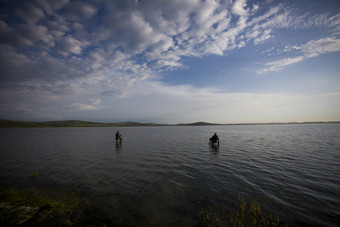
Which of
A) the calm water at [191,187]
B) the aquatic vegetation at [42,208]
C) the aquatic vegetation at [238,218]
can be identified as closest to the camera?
the aquatic vegetation at [42,208]

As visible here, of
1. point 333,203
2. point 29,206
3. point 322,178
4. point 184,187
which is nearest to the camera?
point 29,206

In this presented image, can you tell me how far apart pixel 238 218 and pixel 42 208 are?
34.0ft

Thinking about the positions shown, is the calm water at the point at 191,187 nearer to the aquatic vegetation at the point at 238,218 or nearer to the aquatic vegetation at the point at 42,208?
the aquatic vegetation at the point at 238,218

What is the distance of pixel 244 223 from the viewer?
22.2 feet

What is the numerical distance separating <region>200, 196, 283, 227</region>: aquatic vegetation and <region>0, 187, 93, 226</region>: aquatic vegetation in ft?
21.4

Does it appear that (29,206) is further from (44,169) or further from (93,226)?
(44,169)

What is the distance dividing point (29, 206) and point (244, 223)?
11.2m

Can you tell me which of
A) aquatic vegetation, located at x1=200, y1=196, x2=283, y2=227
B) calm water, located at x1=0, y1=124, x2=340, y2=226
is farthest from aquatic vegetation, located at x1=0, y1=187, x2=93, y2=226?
aquatic vegetation, located at x1=200, y1=196, x2=283, y2=227

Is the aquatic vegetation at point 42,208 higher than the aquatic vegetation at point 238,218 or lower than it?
higher

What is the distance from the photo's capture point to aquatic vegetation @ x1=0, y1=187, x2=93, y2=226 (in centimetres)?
639

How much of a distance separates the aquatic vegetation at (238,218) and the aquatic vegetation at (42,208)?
652 centimetres

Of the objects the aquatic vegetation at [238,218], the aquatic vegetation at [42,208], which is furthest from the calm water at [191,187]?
the aquatic vegetation at [42,208]

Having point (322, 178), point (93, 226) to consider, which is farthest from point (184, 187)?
point (322, 178)

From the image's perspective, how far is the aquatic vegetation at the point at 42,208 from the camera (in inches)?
252
